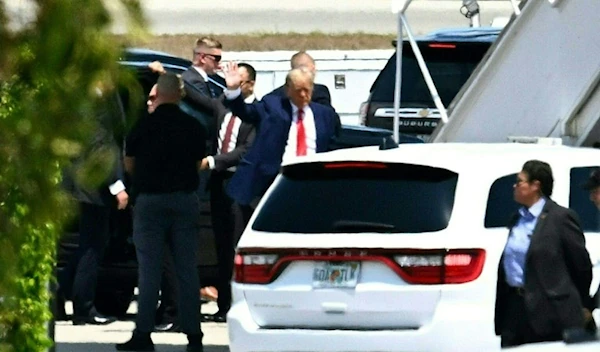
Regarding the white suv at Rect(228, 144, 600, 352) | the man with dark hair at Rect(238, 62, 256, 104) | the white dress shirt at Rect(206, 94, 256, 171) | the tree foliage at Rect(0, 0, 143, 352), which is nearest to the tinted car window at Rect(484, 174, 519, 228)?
the white suv at Rect(228, 144, 600, 352)

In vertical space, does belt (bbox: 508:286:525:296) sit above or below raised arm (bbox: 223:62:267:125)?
below

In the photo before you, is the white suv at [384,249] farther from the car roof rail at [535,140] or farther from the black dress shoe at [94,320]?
the black dress shoe at [94,320]

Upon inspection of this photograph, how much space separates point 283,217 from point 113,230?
412 cm

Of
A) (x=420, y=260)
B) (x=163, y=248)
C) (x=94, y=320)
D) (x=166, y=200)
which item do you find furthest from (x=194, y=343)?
(x=420, y=260)

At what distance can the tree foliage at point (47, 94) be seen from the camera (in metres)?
2.82

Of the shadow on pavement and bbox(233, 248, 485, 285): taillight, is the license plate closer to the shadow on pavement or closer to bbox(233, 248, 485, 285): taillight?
bbox(233, 248, 485, 285): taillight

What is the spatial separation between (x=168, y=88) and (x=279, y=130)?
940 mm

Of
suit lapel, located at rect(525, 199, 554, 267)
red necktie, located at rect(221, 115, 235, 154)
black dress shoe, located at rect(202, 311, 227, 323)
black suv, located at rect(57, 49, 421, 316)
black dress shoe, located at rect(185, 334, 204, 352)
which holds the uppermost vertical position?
red necktie, located at rect(221, 115, 235, 154)

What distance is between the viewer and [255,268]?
8602 mm

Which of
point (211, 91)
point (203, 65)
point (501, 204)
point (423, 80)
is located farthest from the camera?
point (423, 80)

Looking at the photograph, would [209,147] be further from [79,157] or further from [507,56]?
[79,157]

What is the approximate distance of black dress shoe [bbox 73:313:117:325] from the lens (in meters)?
12.3

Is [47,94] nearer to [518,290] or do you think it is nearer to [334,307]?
[518,290]

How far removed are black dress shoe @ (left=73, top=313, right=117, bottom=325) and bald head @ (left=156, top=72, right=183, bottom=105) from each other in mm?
2340
